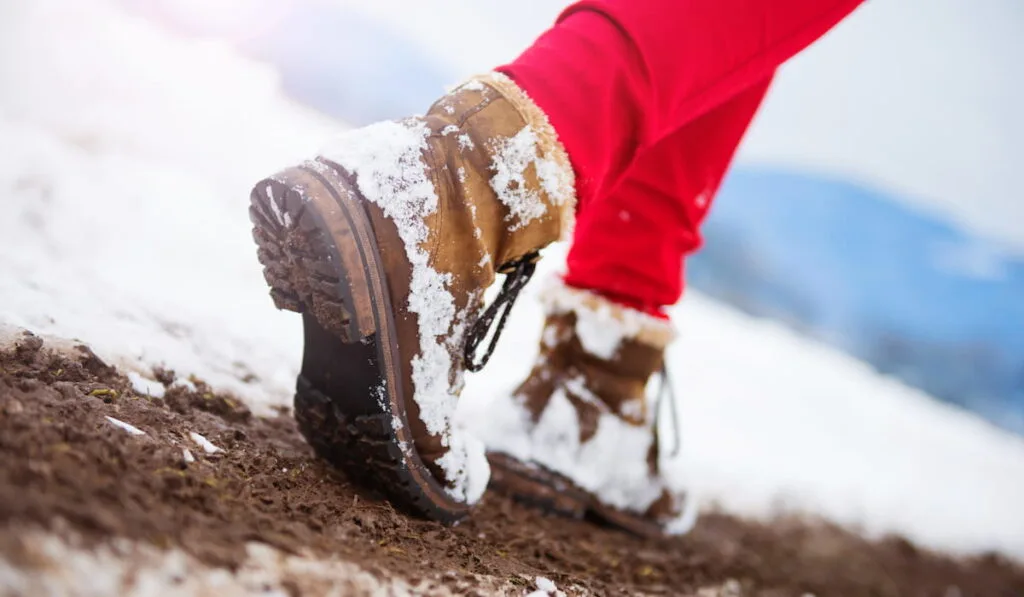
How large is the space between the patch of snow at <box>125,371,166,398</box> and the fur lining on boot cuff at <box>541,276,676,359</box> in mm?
575

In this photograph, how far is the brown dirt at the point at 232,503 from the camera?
37 centimetres

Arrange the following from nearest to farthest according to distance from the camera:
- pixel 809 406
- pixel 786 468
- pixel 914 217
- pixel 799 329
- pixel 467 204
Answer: pixel 467 204
pixel 786 468
pixel 809 406
pixel 799 329
pixel 914 217

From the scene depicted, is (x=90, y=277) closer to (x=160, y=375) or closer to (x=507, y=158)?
(x=160, y=375)

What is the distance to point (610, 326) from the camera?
39.0 inches

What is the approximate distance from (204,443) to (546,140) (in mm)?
430

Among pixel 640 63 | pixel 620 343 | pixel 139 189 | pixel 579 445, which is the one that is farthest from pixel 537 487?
pixel 139 189

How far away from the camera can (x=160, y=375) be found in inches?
28.5

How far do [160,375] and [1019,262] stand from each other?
12.9 feet

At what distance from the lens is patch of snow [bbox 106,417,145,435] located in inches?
20.7

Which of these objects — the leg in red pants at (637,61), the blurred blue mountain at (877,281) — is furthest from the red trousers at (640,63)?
the blurred blue mountain at (877,281)

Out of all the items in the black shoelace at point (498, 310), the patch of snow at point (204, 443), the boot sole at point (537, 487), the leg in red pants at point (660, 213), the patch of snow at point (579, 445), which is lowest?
the patch of snow at point (204, 443)

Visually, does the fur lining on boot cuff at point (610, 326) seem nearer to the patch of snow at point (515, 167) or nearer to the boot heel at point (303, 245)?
the patch of snow at point (515, 167)

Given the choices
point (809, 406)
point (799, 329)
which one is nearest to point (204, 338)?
point (809, 406)

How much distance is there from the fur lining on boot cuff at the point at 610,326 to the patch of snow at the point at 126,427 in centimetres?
63
